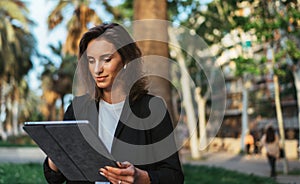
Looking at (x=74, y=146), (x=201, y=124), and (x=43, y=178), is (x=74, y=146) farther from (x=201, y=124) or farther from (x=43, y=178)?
(x=201, y=124)

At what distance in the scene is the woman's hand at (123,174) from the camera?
1539 millimetres

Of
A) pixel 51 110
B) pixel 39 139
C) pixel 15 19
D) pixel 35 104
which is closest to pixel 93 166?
pixel 39 139

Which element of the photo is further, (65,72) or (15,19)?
(65,72)

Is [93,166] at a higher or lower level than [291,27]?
lower

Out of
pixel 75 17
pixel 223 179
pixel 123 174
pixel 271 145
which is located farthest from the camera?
pixel 75 17

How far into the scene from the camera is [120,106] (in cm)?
188

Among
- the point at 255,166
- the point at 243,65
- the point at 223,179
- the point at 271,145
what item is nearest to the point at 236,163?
the point at 255,166

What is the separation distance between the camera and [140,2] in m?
7.69

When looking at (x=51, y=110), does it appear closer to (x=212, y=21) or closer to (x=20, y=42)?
(x=20, y=42)

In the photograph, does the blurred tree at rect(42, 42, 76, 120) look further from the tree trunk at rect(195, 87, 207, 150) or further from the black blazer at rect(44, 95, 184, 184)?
the black blazer at rect(44, 95, 184, 184)

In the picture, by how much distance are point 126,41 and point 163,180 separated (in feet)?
1.90

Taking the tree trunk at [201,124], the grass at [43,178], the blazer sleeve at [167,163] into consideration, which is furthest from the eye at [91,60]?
the grass at [43,178]

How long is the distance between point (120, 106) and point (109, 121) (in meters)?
0.08

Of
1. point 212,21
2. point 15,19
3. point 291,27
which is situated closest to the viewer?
point 291,27
